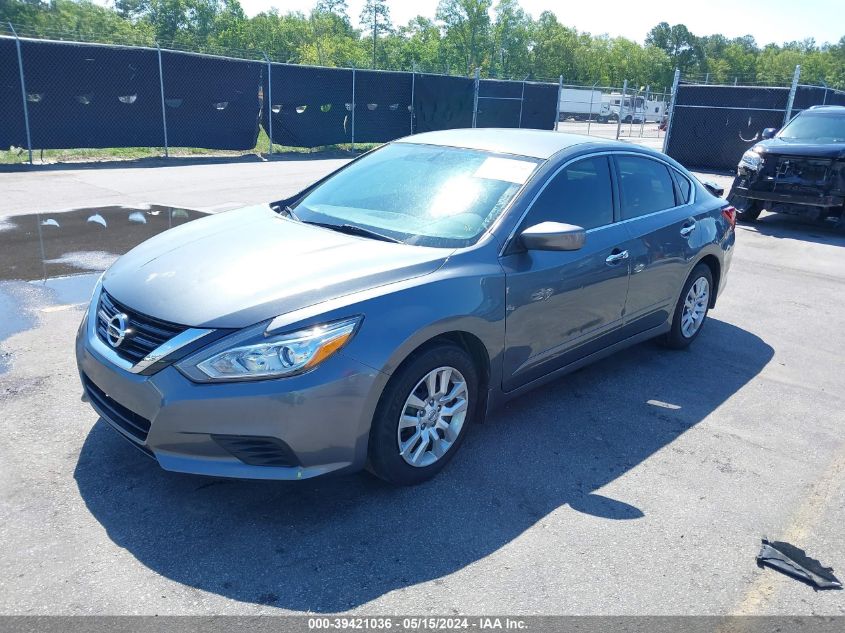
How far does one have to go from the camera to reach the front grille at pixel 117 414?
9.77 feet

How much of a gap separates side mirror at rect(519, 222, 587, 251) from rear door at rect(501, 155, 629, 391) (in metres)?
0.13

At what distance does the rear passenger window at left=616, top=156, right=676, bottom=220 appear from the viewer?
466cm

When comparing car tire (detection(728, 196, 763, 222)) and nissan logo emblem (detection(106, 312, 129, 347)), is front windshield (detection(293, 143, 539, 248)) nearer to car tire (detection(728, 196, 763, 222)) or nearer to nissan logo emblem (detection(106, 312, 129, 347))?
nissan logo emblem (detection(106, 312, 129, 347))

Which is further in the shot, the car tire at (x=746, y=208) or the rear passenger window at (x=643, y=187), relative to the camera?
the car tire at (x=746, y=208)

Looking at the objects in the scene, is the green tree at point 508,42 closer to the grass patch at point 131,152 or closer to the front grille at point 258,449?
the grass patch at point 131,152

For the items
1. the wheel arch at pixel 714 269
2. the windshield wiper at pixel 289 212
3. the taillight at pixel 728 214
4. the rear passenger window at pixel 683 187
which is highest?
the rear passenger window at pixel 683 187

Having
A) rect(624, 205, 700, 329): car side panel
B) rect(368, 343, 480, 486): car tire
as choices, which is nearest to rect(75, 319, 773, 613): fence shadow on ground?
rect(368, 343, 480, 486): car tire

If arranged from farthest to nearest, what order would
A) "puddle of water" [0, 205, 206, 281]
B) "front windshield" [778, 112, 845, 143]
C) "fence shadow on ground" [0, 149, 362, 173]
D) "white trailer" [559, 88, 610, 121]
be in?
"white trailer" [559, 88, 610, 121]
"fence shadow on ground" [0, 149, 362, 173]
"front windshield" [778, 112, 845, 143]
"puddle of water" [0, 205, 206, 281]

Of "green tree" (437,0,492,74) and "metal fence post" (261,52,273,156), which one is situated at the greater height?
"green tree" (437,0,492,74)

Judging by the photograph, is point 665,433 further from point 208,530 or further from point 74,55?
point 74,55

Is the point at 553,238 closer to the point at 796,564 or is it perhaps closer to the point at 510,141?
the point at 510,141

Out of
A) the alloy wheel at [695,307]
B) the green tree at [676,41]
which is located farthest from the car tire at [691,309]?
the green tree at [676,41]

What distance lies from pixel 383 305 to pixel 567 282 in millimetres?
1378

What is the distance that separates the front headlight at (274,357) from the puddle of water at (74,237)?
4.57 meters
